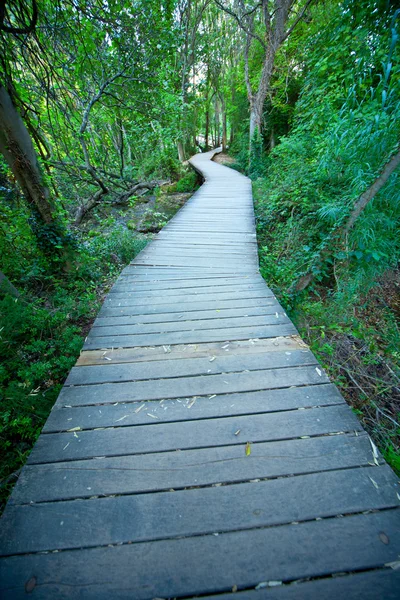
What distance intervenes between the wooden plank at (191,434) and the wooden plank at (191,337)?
733 mm

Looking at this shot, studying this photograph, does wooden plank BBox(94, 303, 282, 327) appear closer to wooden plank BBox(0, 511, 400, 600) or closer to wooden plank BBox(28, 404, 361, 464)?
wooden plank BBox(28, 404, 361, 464)

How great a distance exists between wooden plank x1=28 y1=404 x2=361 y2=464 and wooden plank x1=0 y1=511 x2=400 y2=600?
1.20ft

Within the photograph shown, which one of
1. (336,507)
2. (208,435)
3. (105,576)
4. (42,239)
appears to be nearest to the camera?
(105,576)

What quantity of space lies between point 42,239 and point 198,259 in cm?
271

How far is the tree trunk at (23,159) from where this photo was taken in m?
3.18

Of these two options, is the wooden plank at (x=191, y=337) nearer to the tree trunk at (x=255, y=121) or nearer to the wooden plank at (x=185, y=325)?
the wooden plank at (x=185, y=325)

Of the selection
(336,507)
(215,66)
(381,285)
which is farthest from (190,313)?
(215,66)

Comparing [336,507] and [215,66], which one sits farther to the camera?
[215,66]

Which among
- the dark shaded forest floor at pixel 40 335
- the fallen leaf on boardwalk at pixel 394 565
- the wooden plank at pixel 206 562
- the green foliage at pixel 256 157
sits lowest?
the dark shaded forest floor at pixel 40 335

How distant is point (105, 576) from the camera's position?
2.87 ft

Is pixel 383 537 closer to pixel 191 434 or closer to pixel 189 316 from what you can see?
pixel 191 434

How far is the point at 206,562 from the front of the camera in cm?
90

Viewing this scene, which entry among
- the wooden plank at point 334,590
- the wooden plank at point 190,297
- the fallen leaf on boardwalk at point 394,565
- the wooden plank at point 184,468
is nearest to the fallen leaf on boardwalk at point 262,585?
the wooden plank at point 334,590

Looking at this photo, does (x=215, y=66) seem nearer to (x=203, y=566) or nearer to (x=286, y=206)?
(x=286, y=206)
